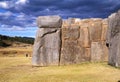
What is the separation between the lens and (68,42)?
20109mm

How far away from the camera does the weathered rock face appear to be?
17.5 m

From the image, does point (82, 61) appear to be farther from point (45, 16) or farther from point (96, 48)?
point (45, 16)

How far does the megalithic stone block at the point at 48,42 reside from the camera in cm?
2009

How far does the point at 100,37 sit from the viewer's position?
2011 cm

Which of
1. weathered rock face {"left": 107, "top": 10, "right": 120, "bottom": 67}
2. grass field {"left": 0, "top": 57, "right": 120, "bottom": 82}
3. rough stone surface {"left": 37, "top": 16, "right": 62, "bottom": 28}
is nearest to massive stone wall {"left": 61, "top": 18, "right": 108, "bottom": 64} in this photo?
rough stone surface {"left": 37, "top": 16, "right": 62, "bottom": 28}

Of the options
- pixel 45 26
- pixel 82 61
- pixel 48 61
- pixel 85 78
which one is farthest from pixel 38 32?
pixel 85 78

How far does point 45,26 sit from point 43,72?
412 cm

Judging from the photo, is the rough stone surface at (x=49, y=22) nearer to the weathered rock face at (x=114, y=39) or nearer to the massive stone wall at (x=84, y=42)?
the massive stone wall at (x=84, y=42)

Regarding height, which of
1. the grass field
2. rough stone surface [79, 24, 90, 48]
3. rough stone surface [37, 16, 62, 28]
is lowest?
the grass field

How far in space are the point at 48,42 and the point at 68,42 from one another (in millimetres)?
1226

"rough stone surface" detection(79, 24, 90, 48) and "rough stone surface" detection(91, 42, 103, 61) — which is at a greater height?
"rough stone surface" detection(79, 24, 90, 48)

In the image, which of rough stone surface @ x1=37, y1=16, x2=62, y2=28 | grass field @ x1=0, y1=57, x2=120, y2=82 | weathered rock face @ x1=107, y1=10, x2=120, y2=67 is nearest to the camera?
grass field @ x1=0, y1=57, x2=120, y2=82

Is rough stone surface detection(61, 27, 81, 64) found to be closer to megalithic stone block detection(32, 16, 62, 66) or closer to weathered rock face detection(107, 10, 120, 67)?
megalithic stone block detection(32, 16, 62, 66)

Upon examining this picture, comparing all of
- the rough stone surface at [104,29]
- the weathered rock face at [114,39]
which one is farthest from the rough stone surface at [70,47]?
the weathered rock face at [114,39]
